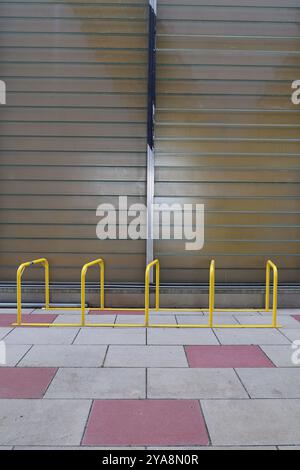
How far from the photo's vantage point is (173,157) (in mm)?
7949

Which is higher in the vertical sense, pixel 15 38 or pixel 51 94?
pixel 15 38

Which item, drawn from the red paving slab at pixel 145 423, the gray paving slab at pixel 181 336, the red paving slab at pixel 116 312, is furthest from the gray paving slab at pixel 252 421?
the red paving slab at pixel 116 312

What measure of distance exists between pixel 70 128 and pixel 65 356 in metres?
4.54

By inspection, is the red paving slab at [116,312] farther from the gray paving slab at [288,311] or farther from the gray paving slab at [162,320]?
the gray paving slab at [288,311]

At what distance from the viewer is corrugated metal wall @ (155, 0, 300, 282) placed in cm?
786

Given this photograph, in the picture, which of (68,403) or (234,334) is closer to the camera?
(68,403)

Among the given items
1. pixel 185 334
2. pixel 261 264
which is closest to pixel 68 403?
pixel 185 334

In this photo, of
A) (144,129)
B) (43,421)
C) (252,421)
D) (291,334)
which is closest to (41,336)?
(43,421)

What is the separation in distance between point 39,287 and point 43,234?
1.04 metres

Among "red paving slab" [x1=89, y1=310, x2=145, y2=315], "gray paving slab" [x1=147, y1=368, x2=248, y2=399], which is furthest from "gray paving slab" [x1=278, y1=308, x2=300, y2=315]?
"gray paving slab" [x1=147, y1=368, x2=248, y2=399]

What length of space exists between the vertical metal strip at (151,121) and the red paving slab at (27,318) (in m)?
2.14

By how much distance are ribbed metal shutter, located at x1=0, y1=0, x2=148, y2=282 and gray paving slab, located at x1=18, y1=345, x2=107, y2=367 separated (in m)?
2.62

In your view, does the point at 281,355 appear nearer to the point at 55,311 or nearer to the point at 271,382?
the point at 271,382

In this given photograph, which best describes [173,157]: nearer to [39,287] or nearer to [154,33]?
[154,33]
